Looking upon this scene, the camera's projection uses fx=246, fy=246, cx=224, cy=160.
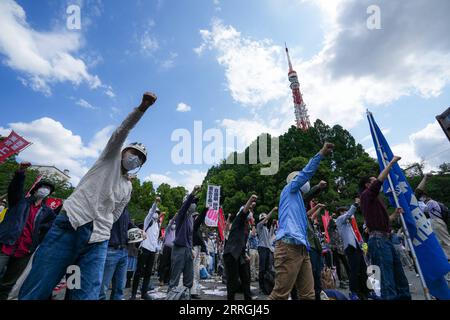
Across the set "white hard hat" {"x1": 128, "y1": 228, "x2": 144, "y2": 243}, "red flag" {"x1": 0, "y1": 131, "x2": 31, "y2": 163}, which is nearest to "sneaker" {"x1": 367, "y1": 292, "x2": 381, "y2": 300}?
"white hard hat" {"x1": 128, "y1": 228, "x2": 144, "y2": 243}

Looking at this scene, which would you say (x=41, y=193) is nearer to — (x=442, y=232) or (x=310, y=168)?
(x=310, y=168)

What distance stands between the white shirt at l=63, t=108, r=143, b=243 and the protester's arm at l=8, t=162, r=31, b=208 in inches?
51.6

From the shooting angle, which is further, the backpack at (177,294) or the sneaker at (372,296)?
the sneaker at (372,296)

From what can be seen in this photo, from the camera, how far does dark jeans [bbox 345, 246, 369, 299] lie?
447cm

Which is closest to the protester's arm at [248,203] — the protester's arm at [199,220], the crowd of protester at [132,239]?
the crowd of protester at [132,239]

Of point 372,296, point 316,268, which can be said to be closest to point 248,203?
point 316,268

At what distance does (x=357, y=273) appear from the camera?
180 inches

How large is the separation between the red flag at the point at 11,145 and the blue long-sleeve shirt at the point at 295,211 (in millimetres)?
4320

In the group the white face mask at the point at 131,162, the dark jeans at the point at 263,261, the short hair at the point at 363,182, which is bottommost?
the dark jeans at the point at 263,261

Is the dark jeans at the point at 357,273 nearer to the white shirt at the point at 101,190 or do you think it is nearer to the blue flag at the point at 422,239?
the blue flag at the point at 422,239

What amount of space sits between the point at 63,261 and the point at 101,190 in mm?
634

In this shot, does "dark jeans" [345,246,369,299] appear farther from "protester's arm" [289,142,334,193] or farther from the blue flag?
"protester's arm" [289,142,334,193]

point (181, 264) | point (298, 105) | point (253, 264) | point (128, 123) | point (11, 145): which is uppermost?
point (298, 105)

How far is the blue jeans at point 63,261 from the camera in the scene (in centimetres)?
191
